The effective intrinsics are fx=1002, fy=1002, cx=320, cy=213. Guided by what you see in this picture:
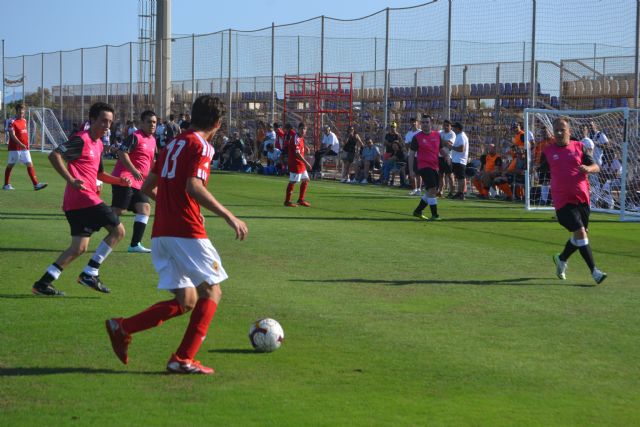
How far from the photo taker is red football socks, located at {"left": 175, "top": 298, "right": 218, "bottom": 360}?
690 centimetres

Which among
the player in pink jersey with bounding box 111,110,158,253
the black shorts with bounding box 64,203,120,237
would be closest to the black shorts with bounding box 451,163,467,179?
the player in pink jersey with bounding box 111,110,158,253

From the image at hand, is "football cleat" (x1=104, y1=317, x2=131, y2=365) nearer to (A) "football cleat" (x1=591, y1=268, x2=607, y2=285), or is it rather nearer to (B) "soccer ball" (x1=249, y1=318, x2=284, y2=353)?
(B) "soccer ball" (x1=249, y1=318, x2=284, y2=353)

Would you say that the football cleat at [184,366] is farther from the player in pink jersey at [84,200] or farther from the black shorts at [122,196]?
the black shorts at [122,196]

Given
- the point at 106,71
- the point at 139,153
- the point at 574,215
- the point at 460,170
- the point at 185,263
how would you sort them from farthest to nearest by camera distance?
the point at 106,71
the point at 460,170
the point at 139,153
the point at 574,215
the point at 185,263

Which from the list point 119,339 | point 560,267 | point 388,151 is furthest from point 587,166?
point 388,151

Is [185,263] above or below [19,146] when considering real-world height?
below

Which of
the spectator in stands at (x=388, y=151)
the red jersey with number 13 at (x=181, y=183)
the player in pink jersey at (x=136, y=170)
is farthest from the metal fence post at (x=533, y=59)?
the red jersey with number 13 at (x=181, y=183)

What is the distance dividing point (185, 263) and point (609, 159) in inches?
659

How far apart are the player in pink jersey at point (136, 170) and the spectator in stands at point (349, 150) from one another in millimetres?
18480

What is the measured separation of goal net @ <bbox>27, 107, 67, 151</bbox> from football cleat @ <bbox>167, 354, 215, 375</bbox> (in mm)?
48588

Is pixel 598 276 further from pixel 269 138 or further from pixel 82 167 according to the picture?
pixel 269 138

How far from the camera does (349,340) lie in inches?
325

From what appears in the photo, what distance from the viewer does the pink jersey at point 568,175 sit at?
11703 mm

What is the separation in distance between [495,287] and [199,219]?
16.6ft
